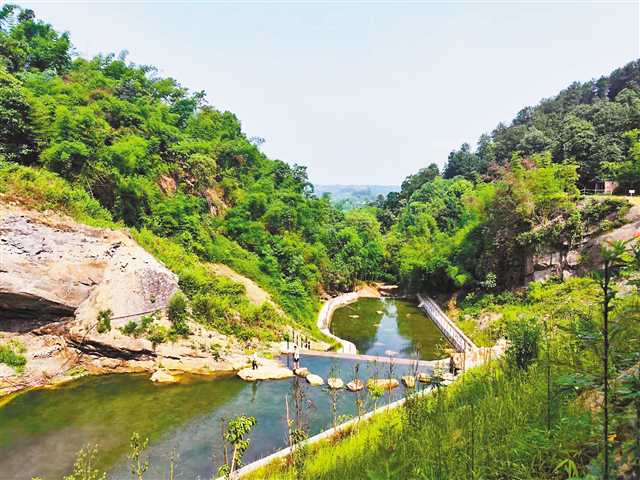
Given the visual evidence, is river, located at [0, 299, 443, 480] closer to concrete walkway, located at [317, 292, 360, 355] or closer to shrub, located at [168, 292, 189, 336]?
shrub, located at [168, 292, 189, 336]

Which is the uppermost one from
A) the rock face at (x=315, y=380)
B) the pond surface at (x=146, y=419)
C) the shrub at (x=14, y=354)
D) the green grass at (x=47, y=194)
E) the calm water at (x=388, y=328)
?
the green grass at (x=47, y=194)

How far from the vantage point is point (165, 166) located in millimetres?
20828

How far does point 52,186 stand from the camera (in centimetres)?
1398

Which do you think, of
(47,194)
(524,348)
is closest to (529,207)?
(524,348)

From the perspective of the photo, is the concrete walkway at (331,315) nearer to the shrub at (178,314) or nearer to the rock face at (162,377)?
the shrub at (178,314)

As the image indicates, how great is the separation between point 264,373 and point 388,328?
12004 millimetres

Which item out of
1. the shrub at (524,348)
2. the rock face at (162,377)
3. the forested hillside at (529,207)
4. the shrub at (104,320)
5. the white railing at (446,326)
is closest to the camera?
the shrub at (524,348)

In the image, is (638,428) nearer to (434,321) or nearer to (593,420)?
(593,420)

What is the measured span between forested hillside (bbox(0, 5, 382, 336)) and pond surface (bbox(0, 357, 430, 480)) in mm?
4349

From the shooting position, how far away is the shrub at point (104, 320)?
1187 cm

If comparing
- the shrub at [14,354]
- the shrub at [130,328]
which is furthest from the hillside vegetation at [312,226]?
the shrub at [14,354]

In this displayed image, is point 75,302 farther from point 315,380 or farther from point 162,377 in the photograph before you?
point 315,380

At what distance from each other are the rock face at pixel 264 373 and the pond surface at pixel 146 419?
229 millimetres

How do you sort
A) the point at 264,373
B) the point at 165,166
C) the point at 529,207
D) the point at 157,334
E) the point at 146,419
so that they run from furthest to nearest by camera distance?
1. the point at 165,166
2. the point at 529,207
3. the point at 157,334
4. the point at 264,373
5. the point at 146,419
